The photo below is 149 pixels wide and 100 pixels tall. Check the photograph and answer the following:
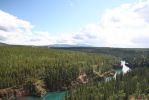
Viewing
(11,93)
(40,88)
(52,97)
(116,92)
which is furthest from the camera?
(40,88)

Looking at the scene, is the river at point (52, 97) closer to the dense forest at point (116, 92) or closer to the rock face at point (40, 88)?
the rock face at point (40, 88)

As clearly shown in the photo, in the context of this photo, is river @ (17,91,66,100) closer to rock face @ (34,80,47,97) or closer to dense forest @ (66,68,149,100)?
rock face @ (34,80,47,97)

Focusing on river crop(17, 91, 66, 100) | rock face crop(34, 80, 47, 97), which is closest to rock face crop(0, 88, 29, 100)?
river crop(17, 91, 66, 100)

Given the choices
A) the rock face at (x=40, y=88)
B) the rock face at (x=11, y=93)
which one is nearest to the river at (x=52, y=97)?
the rock face at (x=40, y=88)

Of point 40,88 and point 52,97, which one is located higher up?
point 40,88

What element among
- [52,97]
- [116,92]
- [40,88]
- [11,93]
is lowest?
[52,97]

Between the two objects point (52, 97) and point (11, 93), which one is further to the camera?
point (52, 97)

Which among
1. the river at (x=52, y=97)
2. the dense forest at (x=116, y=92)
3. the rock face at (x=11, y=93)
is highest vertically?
the dense forest at (x=116, y=92)

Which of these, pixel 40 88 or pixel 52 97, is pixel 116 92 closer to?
pixel 52 97

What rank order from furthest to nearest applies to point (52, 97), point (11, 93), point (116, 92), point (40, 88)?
1. point (40, 88)
2. point (52, 97)
3. point (11, 93)
4. point (116, 92)

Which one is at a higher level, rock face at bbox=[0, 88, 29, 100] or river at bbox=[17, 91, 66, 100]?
rock face at bbox=[0, 88, 29, 100]

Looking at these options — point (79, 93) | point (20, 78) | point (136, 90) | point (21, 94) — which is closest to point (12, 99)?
point (21, 94)

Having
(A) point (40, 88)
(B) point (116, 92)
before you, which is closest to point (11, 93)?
(A) point (40, 88)
